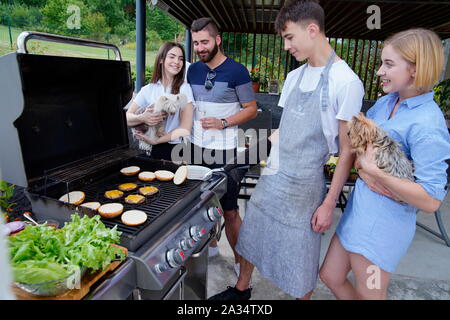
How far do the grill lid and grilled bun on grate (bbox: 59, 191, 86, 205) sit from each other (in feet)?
0.48

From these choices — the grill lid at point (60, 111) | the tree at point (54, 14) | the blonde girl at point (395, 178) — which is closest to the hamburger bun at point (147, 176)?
the grill lid at point (60, 111)

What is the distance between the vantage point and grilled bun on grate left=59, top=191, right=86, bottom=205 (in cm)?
134

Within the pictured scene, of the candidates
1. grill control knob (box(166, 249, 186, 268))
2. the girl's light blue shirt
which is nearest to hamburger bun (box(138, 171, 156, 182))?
grill control knob (box(166, 249, 186, 268))

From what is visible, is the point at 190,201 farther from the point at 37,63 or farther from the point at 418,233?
the point at 418,233

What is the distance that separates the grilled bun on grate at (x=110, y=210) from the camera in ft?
4.16

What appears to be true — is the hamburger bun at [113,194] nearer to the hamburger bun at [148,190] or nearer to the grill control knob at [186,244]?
the hamburger bun at [148,190]

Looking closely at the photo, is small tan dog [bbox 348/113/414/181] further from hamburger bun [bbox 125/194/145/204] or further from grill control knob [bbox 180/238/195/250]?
hamburger bun [bbox 125/194/145/204]

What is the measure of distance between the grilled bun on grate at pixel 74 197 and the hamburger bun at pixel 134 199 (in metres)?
0.20

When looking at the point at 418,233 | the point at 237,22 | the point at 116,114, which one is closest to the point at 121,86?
the point at 116,114

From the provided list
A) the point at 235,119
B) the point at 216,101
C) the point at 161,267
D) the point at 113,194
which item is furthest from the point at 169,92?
the point at 161,267

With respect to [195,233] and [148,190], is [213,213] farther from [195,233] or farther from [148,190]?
[148,190]

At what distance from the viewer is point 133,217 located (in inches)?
49.1

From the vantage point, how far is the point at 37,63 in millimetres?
1284
